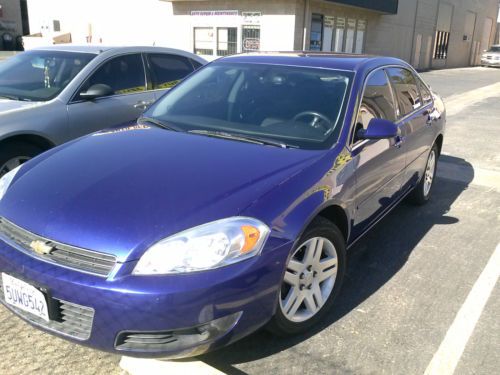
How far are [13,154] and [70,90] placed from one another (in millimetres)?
883

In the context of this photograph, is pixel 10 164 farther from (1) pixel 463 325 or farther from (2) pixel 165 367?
(1) pixel 463 325

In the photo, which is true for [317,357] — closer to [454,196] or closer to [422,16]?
[454,196]

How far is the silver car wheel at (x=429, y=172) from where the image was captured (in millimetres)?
5227

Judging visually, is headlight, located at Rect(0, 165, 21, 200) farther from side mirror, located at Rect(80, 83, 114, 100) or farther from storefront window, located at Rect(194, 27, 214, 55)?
storefront window, located at Rect(194, 27, 214, 55)

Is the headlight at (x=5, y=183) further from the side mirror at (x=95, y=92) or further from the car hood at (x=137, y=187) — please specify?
the side mirror at (x=95, y=92)

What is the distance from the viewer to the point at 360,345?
2805mm

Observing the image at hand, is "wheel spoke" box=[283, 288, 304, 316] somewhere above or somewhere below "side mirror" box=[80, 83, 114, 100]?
below

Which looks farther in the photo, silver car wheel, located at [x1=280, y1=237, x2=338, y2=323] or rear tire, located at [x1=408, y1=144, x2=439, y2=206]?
rear tire, located at [x1=408, y1=144, x2=439, y2=206]

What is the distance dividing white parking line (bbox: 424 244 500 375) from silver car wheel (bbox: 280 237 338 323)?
708mm

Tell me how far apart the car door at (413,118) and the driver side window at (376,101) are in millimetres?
197

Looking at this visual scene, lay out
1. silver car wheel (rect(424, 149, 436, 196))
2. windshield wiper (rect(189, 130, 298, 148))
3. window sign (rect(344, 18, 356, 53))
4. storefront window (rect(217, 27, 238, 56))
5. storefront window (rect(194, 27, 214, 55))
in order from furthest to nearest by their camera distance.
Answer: window sign (rect(344, 18, 356, 53))
storefront window (rect(194, 27, 214, 55))
storefront window (rect(217, 27, 238, 56))
silver car wheel (rect(424, 149, 436, 196))
windshield wiper (rect(189, 130, 298, 148))

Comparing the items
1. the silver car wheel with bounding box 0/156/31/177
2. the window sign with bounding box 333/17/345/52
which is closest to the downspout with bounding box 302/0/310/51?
the window sign with bounding box 333/17/345/52

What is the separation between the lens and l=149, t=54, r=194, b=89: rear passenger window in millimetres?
5699

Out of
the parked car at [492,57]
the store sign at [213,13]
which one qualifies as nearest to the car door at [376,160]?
the store sign at [213,13]
